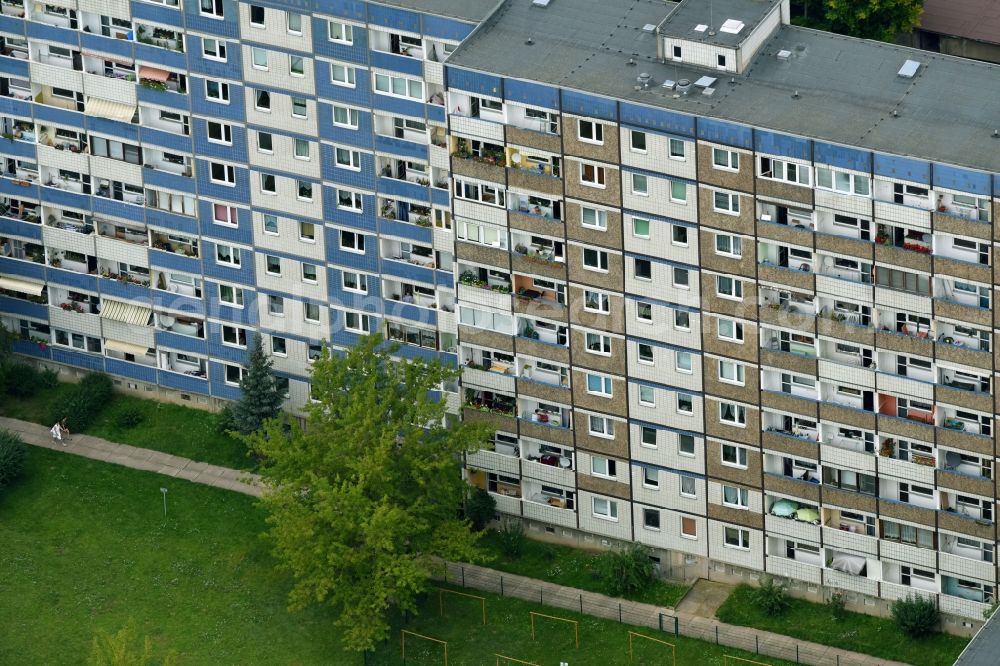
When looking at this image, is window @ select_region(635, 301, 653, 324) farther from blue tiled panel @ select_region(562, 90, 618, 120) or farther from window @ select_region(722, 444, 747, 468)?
blue tiled panel @ select_region(562, 90, 618, 120)

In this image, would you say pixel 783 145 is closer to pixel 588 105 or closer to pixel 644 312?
pixel 588 105

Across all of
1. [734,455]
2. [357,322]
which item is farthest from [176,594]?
[734,455]

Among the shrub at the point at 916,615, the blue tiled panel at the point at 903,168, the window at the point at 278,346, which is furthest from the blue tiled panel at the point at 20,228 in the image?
the shrub at the point at 916,615

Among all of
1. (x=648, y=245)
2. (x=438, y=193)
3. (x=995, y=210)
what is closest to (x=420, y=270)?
(x=438, y=193)

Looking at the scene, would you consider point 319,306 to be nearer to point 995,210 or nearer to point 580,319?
point 580,319

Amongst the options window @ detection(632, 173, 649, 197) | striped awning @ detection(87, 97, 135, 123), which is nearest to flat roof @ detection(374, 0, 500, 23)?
window @ detection(632, 173, 649, 197)

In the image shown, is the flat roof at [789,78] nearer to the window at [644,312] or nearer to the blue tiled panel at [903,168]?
the blue tiled panel at [903,168]
